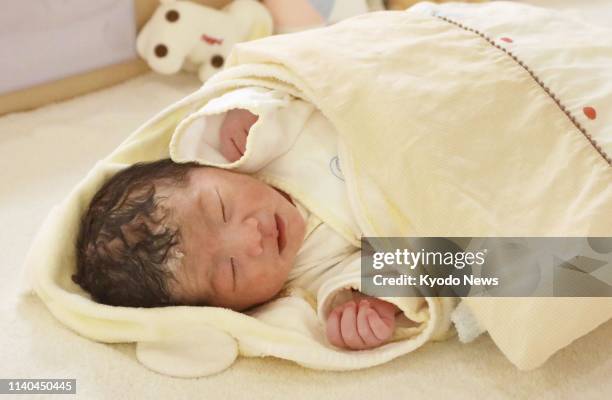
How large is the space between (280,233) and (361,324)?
160 millimetres

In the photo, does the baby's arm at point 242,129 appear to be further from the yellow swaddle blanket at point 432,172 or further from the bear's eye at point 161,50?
the bear's eye at point 161,50

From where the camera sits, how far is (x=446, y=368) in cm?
84

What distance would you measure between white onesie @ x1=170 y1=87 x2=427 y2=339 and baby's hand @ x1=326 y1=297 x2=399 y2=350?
1.4 inches

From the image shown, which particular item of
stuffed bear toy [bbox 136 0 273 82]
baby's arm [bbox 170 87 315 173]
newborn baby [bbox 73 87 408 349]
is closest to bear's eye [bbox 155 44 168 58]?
stuffed bear toy [bbox 136 0 273 82]

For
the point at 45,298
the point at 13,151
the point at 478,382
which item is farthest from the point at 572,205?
the point at 13,151

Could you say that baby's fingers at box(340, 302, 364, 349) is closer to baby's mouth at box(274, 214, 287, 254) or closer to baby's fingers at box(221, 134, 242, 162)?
baby's mouth at box(274, 214, 287, 254)

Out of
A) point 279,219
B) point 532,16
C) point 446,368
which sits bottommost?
point 446,368

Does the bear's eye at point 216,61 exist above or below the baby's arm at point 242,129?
below

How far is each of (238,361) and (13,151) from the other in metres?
0.66

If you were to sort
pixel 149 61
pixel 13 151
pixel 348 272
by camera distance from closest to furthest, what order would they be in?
pixel 348 272
pixel 13 151
pixel 149 61

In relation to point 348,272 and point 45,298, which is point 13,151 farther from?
point 348,272

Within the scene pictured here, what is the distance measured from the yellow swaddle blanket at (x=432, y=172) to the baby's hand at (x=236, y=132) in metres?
0.06

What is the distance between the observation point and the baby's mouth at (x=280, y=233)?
921 millimetres

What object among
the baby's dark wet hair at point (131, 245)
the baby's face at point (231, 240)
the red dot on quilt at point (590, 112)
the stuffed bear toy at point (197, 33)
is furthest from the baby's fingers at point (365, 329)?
the stuffed bear toy at point (197, 33)
